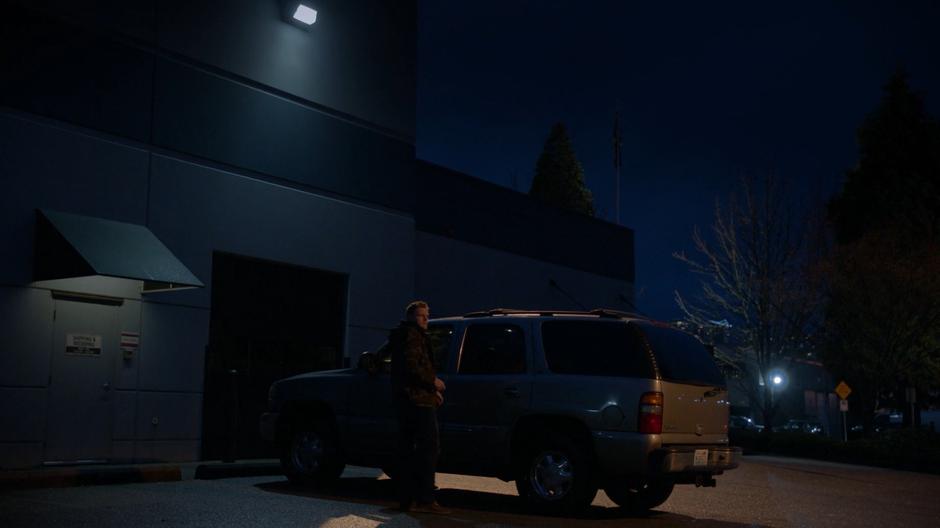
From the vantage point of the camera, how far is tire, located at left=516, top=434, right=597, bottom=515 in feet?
32.1

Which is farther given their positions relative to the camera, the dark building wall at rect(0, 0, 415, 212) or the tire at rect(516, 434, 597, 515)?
the dark building wall at rect(0, 0, 415, 212)

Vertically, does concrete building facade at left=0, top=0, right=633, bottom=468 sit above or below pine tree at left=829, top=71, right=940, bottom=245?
below

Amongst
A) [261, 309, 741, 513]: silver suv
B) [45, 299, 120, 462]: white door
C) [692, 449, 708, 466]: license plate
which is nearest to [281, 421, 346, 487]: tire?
[261, 309, 741, 513]: silver suv

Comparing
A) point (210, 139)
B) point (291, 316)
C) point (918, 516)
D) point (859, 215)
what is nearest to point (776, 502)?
point (918, 516)

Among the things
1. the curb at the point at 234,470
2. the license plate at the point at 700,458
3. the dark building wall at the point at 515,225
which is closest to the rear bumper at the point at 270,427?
the curb at the point at 234,470

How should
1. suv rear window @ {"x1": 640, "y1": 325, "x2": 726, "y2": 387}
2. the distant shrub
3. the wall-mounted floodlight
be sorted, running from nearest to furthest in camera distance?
suv rear window @ {"x1": 640, "y1": 325, "x2": 726, "y2": 387}
the wall-mounted floodlight
the distant shrub

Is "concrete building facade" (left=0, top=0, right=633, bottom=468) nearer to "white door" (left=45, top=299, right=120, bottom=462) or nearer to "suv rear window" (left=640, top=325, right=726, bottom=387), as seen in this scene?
"white door" (left=45, top=299, right=120, bottom=462)

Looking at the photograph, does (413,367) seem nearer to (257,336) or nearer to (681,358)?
(681,358)

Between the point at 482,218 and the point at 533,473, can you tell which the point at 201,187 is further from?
the point at 482,218

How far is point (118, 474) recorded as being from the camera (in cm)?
1245

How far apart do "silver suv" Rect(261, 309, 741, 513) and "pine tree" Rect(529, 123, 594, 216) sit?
34.8 metres

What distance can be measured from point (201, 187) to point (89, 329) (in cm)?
293

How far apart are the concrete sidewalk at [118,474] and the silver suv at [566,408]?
249cm

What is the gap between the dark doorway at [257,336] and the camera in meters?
16.2
